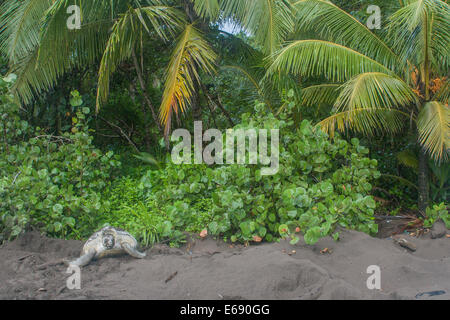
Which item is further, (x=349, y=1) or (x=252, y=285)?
(x=349, y=1)

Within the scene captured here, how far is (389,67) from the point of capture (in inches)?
223

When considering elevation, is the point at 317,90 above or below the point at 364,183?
above

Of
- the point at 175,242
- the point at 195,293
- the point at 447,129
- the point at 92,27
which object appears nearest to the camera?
the point at 195,293

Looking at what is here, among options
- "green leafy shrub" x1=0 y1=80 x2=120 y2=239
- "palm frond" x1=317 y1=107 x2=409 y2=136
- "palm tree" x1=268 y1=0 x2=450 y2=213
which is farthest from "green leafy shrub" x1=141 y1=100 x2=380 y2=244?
"green leafy shrub" x1=0 y1=80 x2=120 y2=239

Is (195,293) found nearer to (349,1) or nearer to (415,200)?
(415,200)

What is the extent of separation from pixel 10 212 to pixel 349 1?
6306 mm

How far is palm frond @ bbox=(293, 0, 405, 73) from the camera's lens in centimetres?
566

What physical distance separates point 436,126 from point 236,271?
277 cm

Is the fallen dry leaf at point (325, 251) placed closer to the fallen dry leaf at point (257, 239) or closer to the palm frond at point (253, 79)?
the fallen dry leaf at point (257, 239)

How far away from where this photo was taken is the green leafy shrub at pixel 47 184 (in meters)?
4.23

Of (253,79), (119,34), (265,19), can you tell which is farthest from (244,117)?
(119,34)

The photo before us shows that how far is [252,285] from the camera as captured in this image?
325cm

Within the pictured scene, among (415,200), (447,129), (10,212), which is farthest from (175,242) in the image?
(415,200)

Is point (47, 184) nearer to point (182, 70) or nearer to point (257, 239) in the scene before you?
point (182, 70)
